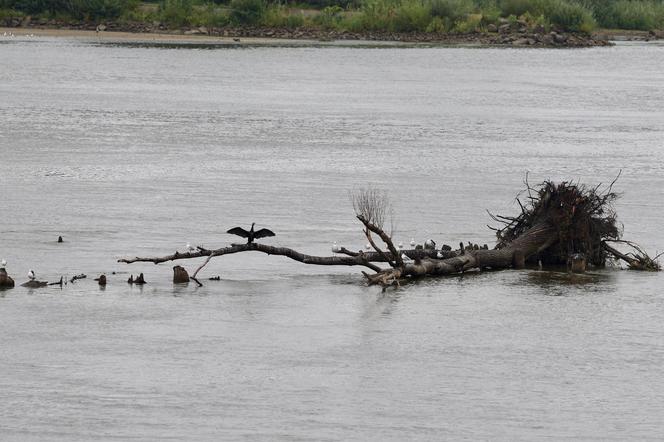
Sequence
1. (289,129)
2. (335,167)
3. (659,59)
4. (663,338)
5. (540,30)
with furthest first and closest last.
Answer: (540,30) → (659,59) → (289,129) → (335,167) → (663,338)

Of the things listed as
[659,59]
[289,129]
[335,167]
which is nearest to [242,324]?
[335,167]

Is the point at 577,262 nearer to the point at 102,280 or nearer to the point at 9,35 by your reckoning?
the point at 102,280

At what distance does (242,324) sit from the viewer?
1427cm

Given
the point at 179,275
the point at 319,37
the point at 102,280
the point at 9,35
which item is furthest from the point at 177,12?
the point at 102,280

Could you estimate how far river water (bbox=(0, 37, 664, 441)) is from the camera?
37.7 ft

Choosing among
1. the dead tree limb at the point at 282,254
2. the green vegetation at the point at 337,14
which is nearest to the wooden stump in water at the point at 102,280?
the dead tree limb at the point at 282,254

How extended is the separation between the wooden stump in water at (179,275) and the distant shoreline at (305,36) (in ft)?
302

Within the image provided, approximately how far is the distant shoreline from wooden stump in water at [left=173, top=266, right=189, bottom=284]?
92.0 meters

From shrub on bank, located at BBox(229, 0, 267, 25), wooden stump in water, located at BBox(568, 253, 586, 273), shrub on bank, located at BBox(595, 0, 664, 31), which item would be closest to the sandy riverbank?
shrub on bank, located at BBox(229, 0, 267, 25)

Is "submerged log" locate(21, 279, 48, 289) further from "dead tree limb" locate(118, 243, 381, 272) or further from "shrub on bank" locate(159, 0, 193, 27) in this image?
"shrub on bank" locate(159, 0, 193, 27)

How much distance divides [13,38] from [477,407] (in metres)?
94.9

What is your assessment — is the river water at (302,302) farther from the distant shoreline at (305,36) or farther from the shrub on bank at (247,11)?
the shrub on bank at (247,11)

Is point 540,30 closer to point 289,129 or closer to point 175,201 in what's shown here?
point 289,129

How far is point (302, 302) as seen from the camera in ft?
50.3
